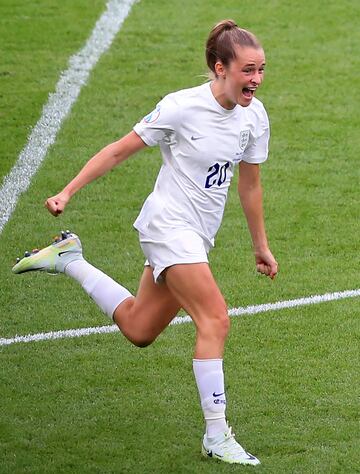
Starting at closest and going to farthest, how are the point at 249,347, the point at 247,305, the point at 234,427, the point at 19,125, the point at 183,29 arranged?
1. the point at 234,427
2. the point at 249,347
3. the point at 247,305
4. the point at 19,125
5. the point at 183,29

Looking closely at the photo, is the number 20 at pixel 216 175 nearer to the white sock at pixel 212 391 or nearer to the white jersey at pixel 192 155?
the white jersey at pixel 192 155

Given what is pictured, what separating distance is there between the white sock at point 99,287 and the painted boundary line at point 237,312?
75cm

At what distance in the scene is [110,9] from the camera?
14.2 metres

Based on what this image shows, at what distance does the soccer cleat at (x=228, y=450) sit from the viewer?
612cm

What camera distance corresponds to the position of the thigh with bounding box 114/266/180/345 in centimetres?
653

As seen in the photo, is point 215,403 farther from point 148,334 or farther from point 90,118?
point 90,118

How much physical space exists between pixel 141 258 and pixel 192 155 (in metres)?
2.72

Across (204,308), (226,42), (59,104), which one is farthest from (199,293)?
(59,104)

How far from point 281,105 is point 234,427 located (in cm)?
555

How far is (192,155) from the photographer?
20.6 ft

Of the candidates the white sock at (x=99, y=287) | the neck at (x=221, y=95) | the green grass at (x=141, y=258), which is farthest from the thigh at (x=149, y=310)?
the neck at (x=221, y=95)

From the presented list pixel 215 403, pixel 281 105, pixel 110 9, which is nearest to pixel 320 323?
pixel 215 403

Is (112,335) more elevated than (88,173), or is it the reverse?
(88,173)

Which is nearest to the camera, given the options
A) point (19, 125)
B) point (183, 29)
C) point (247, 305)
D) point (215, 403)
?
point (215, 403)
